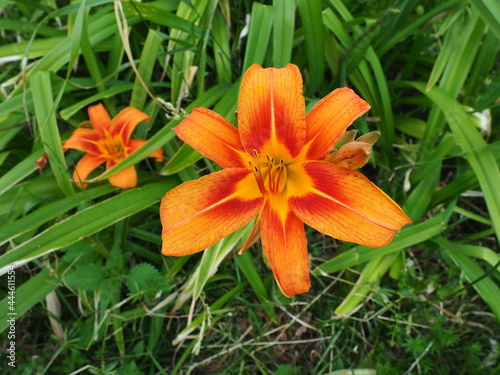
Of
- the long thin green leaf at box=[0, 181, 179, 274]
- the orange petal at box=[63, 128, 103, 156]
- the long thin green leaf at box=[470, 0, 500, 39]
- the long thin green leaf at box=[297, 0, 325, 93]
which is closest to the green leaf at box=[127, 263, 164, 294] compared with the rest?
the long thin green leaf at box=[0, 181, 179, 274]

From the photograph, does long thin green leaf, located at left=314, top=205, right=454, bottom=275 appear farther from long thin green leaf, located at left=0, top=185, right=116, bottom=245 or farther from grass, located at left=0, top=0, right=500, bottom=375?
long thin green leaf, located at left=0, top=185, right=116, bottom=245

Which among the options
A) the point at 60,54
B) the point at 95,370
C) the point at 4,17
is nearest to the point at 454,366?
the point at 95,370

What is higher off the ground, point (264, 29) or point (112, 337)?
point (264, 29)

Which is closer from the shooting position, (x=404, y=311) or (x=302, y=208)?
(x=302, y=208)

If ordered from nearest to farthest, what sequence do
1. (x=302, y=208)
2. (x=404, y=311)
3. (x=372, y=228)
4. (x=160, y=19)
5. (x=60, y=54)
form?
(x=372, y=228)
(x=302, y=208)
(x=160, y=19)
(x=60, y=54)
(x=404, y=311)

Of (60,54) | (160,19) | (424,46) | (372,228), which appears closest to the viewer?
(372,228)

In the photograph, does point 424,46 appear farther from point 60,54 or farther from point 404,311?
point 60,54

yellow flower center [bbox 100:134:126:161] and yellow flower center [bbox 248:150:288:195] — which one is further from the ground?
yellow flower center [bbox 248:150:288:195]
